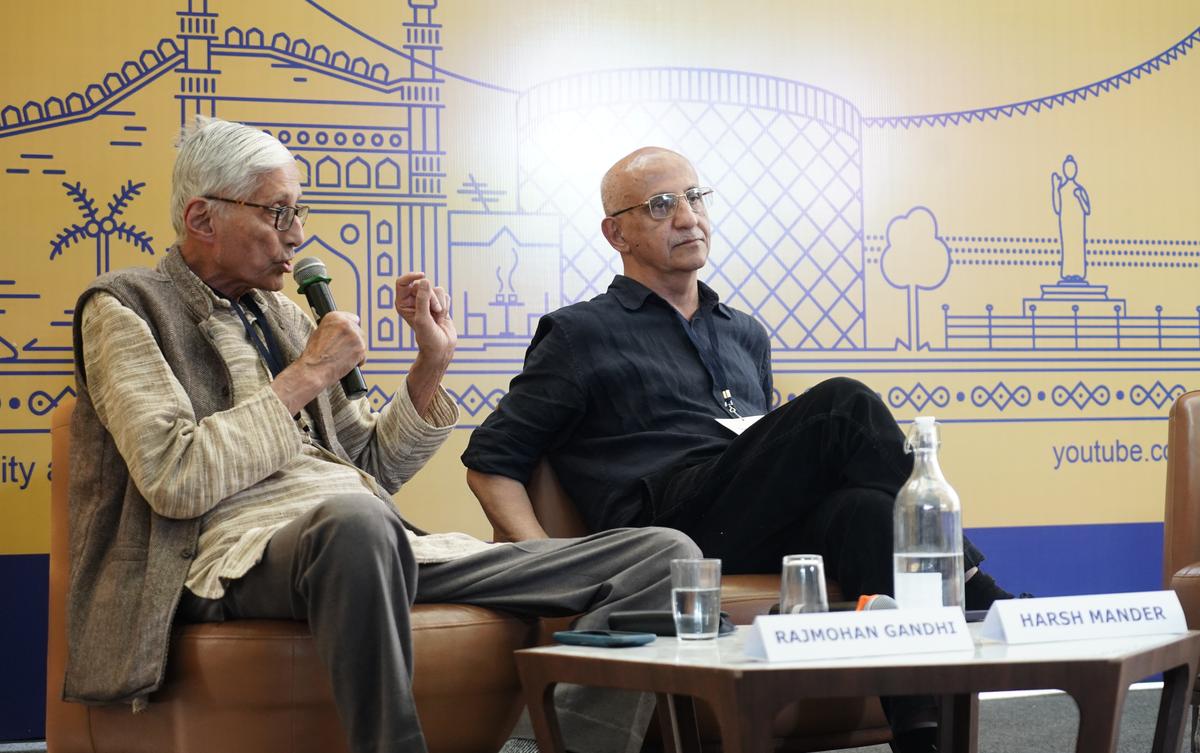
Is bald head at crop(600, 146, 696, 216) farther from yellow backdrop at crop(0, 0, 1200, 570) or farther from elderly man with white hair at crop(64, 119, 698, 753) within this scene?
elderly man with white hair at crop(64, 119, 698, 753)

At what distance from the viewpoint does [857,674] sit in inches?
51.1

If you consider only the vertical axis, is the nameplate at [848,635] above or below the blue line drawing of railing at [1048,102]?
below

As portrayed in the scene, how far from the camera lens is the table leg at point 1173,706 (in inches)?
65.3

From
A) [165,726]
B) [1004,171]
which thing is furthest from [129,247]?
[1004,171]

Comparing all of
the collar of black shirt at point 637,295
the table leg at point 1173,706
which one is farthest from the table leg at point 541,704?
the collar of black shirt at point 637,295

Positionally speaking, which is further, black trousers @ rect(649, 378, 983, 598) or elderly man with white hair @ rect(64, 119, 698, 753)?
black trousers @ rect(649, 378, 983, 598)

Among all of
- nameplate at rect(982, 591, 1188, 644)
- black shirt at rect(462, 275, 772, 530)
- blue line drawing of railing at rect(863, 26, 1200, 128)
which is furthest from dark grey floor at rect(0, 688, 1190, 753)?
blue line drawing of railing at rect(863, 26, 1200, 128)

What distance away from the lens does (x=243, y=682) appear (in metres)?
1.92

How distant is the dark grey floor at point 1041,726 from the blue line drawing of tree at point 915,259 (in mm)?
1014

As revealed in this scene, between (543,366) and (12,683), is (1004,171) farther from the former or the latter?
(12,683)

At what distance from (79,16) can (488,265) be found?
119cm

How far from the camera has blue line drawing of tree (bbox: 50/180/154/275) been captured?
3195 millimetres

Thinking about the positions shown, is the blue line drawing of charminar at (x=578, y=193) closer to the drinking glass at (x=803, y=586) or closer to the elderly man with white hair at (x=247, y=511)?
the elderly man with white hair at (x=247, y=511)

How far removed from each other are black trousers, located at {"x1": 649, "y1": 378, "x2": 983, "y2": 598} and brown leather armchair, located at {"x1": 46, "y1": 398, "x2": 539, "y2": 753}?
0.56 m
